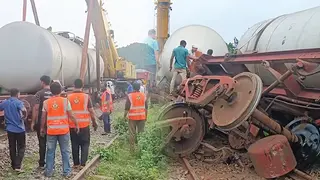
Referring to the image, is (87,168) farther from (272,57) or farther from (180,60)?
(180,60)

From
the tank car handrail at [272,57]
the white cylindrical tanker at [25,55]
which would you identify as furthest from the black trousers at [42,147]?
the white cylindrical tanker at [25,55]

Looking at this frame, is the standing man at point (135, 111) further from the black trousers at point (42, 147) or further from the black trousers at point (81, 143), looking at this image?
the black trousers at point (42, 147)

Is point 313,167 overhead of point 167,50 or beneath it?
beneath

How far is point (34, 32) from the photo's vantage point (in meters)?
9.59

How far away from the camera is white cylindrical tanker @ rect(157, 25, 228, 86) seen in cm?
1115

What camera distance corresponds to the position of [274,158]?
5285mm

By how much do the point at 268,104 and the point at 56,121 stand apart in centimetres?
352

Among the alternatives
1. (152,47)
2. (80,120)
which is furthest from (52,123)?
(152,47)

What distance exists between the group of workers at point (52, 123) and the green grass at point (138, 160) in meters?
0.51

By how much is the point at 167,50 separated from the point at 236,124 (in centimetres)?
668

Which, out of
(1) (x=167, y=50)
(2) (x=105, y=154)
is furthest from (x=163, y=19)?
(2) (x=105, y=154)

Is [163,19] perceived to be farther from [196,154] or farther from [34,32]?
[196,154]

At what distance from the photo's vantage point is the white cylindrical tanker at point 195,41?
1115 cm

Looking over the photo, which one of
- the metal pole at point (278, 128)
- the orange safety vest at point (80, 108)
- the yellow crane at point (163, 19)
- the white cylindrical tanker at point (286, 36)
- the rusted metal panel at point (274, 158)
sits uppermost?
the yellow crane at point (163, 19)
